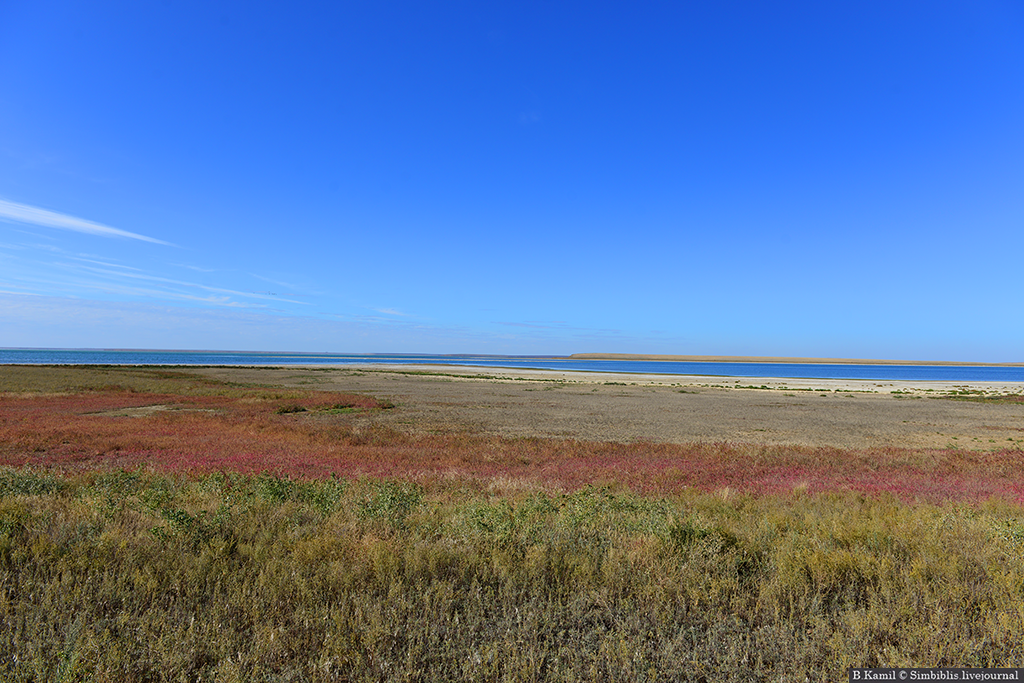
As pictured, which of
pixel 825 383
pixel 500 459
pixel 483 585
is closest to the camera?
pixel 483 585

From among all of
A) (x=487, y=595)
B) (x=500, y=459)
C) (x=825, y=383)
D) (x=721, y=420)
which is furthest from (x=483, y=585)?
(x=825, y=383)

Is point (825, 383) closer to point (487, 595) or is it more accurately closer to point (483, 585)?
point (483, 585)

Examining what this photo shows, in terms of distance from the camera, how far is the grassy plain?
3896 millimetres

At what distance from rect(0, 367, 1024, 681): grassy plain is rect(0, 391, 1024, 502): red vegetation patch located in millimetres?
2639

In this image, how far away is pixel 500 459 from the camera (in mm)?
17141

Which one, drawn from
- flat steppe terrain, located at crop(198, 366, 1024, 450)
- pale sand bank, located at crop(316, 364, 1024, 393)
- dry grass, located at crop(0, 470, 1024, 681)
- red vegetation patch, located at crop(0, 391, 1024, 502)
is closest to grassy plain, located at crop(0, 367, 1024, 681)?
dry grass, located at crop(0, 470, 1024, 681)

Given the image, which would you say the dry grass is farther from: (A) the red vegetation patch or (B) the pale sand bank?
(B) the pale sand bank

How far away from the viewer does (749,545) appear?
6.68 metres

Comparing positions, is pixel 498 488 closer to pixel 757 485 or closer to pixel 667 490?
pixel 667 490

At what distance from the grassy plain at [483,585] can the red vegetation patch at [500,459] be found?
2.64 metres

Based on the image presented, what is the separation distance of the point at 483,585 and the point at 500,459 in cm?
1203

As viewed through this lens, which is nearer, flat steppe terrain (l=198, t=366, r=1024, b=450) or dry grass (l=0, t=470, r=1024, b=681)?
dry grass (l=0, t=470, r=1024, b=681)

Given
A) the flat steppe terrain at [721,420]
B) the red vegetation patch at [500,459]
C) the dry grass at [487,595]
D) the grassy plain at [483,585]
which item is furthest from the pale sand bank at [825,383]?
the dry grass at [487,595]

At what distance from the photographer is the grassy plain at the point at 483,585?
3.90 metres
